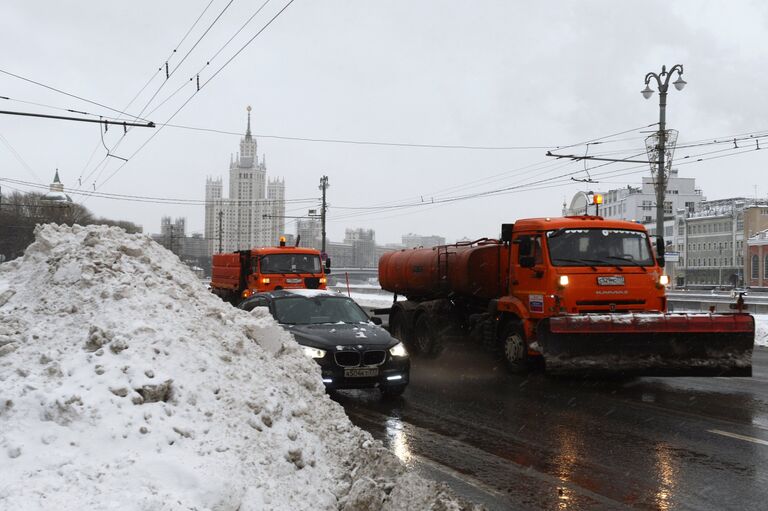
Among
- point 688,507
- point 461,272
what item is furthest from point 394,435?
point 461,272

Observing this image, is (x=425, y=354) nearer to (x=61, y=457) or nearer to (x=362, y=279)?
(x=61, y=457)

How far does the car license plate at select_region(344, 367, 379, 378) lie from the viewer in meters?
9.03

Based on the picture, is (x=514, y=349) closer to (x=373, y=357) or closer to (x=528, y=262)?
(x=528, y=262)

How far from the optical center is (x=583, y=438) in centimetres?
732

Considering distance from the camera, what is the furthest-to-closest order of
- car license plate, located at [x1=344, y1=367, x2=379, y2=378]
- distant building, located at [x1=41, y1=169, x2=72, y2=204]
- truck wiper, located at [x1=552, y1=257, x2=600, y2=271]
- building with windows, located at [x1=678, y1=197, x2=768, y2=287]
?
building with windows, located at [x1=678, y1=197, x2=768, y2=287] < distant building, located at [x1=41, y1=169, x2=72, y2=204] < truck wiper, located at [x1=552, y1=257, x2=600, y2=271] < car license plate, located at [x1=344, y1=367, x2=379, y2=378]

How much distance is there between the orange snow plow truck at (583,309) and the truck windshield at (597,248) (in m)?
0.02

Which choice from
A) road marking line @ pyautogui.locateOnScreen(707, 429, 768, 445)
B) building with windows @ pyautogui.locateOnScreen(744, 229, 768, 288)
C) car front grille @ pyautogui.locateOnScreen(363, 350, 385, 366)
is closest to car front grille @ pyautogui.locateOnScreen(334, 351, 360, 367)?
car front grille @ pyautogui.locateOnScreen(363, 350, 385, 366)

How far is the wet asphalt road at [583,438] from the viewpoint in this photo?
543cm

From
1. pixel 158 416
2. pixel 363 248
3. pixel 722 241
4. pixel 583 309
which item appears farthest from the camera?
pixel 363 248

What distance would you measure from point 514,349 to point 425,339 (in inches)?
137

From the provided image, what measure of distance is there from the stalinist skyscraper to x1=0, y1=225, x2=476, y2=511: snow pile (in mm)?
85376

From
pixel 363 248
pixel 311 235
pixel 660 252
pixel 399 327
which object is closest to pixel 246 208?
pixel 311 235

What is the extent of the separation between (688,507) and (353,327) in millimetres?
5688

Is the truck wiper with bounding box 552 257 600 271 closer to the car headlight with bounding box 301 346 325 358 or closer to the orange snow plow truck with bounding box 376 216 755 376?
the orange snow plow truck with bounding box 376 216 755 376
